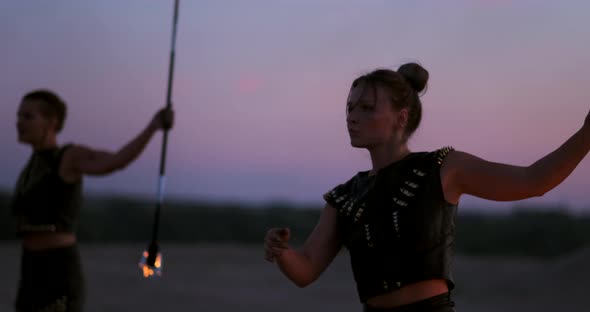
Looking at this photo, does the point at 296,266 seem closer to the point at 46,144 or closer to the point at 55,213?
the point at 55,213

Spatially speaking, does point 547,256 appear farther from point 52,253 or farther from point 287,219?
point 52,253

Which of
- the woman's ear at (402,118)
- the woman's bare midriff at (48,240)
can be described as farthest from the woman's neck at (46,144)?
the woman's ear at (402,118)

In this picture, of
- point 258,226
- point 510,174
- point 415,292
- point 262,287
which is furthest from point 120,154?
point 258,226

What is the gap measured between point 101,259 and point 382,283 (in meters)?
17.3

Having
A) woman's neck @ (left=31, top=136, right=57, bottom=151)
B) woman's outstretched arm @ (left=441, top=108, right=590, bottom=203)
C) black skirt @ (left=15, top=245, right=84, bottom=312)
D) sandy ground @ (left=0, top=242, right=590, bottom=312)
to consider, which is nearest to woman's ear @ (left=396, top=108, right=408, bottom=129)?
woman's outstretched arm @ (left=441, top=108, right=590, bottom=203)

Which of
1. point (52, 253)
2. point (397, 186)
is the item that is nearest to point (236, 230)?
point (52, 253)

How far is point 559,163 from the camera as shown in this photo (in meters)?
2.87

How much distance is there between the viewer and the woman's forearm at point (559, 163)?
2836 mm

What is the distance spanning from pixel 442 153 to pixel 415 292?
1.67 feet

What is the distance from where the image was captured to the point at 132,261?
19766mm

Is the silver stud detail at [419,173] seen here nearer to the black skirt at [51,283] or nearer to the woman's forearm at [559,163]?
the woman's forearm at [559,163]

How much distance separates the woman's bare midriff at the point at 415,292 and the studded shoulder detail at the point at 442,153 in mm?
427

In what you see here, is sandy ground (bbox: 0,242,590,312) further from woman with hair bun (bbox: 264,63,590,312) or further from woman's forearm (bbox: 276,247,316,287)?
woman with hair bun (bbox: 264,63,590,312)

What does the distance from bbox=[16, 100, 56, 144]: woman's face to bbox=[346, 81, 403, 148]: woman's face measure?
2.89 meters
